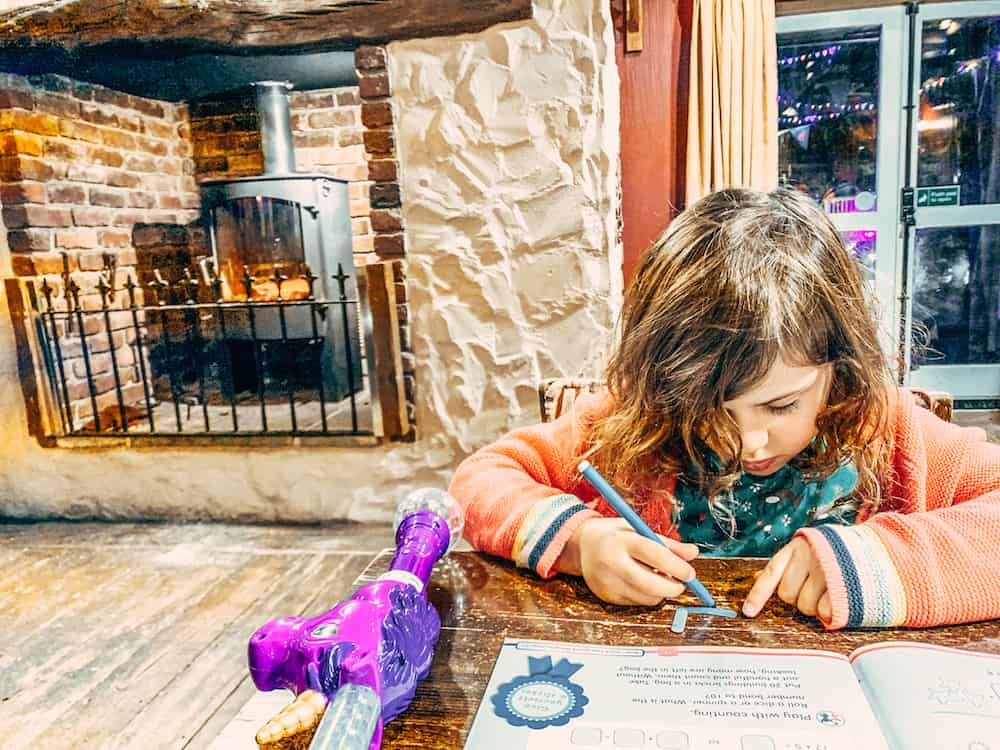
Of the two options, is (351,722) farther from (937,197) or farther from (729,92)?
(937,197)

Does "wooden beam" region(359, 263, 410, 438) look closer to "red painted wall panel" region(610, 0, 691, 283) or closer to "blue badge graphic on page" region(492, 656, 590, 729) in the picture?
"red painted wall panel" region(610, 0, 691, 283)

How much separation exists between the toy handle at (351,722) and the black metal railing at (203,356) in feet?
6.36

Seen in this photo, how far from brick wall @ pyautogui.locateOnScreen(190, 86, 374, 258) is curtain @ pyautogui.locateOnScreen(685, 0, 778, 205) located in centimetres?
137

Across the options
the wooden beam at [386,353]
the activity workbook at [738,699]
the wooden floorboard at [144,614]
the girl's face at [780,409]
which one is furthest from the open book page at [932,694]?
the wooden beam at [386,353]

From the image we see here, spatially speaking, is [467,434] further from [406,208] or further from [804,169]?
[804,169]

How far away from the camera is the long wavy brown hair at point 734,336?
733 millimetres

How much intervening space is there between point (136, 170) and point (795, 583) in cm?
297

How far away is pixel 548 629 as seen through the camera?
0.63m

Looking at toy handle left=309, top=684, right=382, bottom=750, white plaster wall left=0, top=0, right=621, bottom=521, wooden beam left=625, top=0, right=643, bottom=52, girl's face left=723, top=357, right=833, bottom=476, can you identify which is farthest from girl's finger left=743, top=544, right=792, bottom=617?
wooden beam left=625, top=0, right=643, bottom=52

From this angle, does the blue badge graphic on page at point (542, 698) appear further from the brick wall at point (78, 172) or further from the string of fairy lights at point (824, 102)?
the string of fairy lights at point (824, 102)

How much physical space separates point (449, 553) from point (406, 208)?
1630mm

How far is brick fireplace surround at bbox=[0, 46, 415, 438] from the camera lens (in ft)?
7.48

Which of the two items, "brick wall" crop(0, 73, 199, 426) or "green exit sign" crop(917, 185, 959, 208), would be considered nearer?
"brick wall" crop(0, 73, 199, 426)

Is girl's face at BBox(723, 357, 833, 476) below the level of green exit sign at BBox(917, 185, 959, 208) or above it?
below
